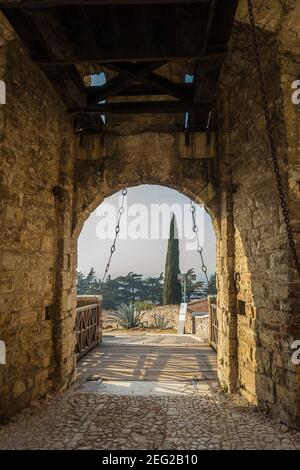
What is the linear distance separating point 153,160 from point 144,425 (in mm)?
3598

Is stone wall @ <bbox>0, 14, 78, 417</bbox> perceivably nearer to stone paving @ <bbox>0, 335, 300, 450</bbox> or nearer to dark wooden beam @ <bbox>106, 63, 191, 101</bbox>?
stone paving @ <bbox>0, 335, 300, 450</bbox>

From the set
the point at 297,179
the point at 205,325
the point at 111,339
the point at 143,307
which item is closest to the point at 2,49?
the point at 297,179

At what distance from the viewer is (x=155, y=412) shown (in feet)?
11.9

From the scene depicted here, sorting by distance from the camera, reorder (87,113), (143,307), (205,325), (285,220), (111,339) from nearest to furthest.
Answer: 1. (285,220)
2. (87,113)
3. (111,339)
4. (205,325)
5. (143,307)

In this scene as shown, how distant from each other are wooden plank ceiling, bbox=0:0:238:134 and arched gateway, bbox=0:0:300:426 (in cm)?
1

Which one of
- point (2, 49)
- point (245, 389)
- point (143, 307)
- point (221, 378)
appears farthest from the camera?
point (143, 307)

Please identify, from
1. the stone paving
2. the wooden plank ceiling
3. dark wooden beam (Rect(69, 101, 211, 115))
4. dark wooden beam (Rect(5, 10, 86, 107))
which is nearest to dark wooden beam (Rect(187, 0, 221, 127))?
the wooden plank ceiling

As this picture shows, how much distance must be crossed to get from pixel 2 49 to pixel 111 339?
687 centimetres

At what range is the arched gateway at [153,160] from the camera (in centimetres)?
302

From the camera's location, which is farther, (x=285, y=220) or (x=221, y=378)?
(x=221, y=378)

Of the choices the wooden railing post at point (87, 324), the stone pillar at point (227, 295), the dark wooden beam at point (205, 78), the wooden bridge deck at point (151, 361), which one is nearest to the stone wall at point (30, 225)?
the wooden bridge deck at point (151, 361)

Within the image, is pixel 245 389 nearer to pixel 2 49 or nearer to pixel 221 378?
pixel 221 378

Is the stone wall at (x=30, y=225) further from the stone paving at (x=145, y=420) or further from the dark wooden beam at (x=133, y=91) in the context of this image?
the dark wooden beam at (x=133, y=91)

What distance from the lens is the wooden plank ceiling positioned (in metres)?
2.74
